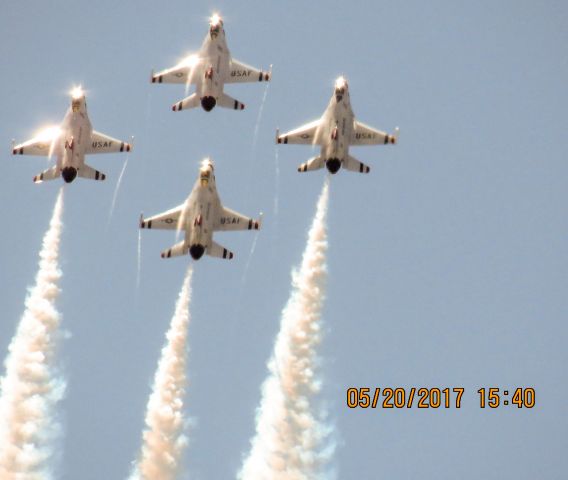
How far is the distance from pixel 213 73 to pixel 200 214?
42.3 ft

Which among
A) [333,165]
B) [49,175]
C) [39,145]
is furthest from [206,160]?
[39,145]

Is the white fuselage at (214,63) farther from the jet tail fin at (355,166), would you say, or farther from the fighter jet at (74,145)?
the jet tail fin at (355,166)

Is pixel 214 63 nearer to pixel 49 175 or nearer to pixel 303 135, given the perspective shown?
pixel 303 135

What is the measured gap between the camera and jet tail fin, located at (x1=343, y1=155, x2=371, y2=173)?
10438 cm

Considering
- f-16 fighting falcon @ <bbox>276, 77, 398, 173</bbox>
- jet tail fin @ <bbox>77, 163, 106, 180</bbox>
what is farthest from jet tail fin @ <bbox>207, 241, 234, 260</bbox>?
jet tail fin @ <bbox>77, 163, 106, 180</bbox>

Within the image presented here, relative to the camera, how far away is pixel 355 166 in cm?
10500

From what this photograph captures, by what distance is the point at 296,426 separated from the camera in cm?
10519

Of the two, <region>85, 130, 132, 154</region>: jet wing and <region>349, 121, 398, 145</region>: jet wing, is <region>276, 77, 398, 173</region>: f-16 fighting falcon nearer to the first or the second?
<region>349, 121, 398, 145</region>: jet wing

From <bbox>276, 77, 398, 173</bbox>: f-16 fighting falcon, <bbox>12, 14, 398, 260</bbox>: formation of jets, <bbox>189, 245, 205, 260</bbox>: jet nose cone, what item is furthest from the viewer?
<bbox>276, 77, 398, 173</bbox>: f-16 fighting falcon

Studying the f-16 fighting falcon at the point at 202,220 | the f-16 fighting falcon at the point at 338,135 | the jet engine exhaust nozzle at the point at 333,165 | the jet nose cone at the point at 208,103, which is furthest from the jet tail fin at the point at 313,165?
the jet nose cone at the point at 208,103

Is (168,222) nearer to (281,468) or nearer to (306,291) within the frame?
(306,291)

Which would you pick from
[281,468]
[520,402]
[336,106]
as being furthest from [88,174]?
[520,402]

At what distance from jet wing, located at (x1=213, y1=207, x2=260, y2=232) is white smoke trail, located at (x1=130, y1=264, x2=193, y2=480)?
4349mm

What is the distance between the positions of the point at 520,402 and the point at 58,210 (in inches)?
1580
